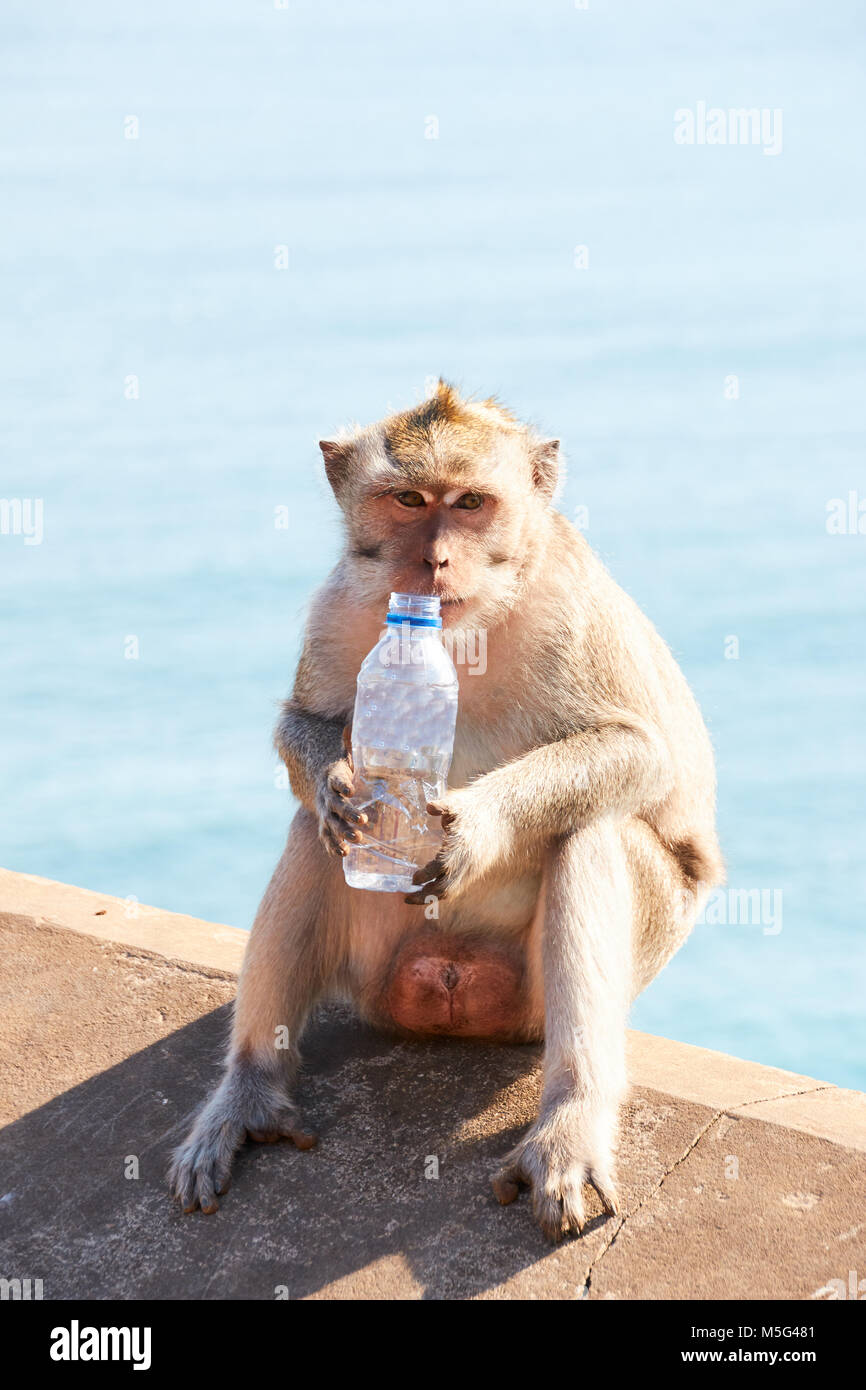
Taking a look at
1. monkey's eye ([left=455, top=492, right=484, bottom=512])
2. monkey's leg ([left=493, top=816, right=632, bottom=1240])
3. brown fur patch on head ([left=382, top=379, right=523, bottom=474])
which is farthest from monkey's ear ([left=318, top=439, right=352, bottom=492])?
monkey's leg ([left=493, top=816, right=632, bottom=1240])

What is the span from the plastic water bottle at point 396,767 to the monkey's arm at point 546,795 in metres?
0.16

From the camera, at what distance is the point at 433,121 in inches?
282

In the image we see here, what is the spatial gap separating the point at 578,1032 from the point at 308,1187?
0.78 meters

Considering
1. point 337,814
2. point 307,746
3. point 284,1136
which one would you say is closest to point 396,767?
point 307,746

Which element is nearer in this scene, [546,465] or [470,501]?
[470,501]

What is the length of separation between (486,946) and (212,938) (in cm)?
154

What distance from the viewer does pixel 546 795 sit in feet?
12.1

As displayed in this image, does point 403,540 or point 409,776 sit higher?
point 403,540

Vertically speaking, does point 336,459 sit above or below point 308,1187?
above

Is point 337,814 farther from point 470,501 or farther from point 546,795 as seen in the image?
point 470,501

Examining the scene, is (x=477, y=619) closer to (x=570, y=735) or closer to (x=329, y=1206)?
(x=570, y=735)

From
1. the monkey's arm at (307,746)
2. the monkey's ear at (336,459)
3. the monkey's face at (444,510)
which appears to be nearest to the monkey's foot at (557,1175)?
the monkey's arm at (307,746)
